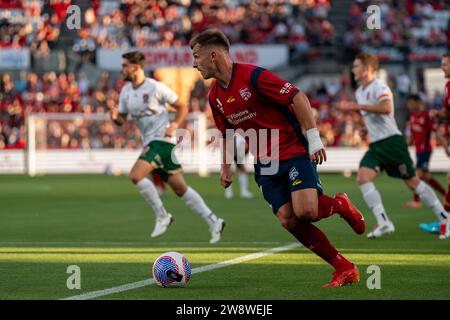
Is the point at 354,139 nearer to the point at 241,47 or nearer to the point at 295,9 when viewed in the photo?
the point at 241,47

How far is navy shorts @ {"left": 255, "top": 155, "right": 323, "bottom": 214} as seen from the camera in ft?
28.5

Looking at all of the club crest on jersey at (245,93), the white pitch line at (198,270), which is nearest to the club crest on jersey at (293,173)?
the club crest on jersey at (245,93)

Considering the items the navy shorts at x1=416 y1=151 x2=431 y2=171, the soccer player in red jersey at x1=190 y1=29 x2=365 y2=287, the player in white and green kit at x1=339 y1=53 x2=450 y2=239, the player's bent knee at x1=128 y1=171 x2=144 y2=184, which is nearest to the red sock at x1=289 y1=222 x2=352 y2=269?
the soccer player in red jersey at x1=190 y1=29 x2=365 y2=287

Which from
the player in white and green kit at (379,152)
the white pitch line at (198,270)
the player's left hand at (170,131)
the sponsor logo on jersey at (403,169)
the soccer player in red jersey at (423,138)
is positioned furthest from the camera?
the soccer player in red jersey at (423,138)

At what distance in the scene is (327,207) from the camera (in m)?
8.77

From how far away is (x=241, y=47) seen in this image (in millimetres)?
39688

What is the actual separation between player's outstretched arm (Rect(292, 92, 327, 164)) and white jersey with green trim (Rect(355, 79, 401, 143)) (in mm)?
5608

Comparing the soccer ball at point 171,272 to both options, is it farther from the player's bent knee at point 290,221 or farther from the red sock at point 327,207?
the red sock at point 327,207

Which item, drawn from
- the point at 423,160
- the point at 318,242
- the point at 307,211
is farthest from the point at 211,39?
the point at 423,160

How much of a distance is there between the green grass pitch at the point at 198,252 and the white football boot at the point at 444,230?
0.79ft

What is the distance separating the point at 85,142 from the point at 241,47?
7.59m

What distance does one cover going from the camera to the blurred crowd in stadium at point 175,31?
39.7 m

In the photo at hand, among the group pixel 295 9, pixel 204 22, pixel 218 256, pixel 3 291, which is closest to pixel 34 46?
pixel 204 22

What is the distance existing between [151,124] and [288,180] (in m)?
5.84
